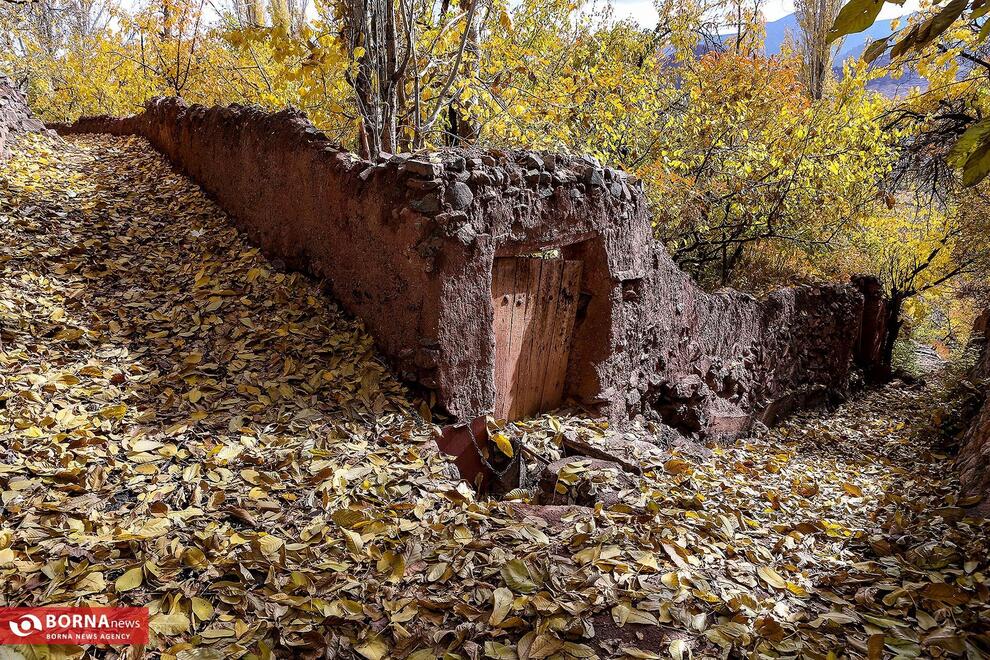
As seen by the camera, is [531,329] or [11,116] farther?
[11,116]

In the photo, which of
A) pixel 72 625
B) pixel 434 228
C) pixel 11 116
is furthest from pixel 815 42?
pixel 72 625

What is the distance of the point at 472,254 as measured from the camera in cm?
352

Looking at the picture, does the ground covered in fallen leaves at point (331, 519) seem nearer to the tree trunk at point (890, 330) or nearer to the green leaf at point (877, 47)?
the green leaf at point (877, 47)

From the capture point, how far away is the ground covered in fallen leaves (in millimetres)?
2150

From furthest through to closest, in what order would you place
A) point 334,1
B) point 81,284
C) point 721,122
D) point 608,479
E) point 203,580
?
point 721,122
point 334,1
point 81,284
point 608,479
point 203,580

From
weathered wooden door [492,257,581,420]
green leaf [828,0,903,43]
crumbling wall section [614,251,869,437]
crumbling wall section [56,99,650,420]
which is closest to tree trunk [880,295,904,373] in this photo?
crumbling wall section [614,251,869,437]

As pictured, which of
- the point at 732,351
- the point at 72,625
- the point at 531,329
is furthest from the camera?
the point at 732,351

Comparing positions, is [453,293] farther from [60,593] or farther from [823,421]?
[823,421]

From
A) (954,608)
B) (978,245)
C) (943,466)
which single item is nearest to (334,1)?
(954,608)

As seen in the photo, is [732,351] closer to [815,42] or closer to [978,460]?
[978,460]

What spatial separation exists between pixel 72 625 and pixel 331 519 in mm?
1019

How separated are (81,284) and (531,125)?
4.93 meters

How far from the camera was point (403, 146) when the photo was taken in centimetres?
635

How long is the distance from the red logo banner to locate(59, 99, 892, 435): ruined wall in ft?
6.36
